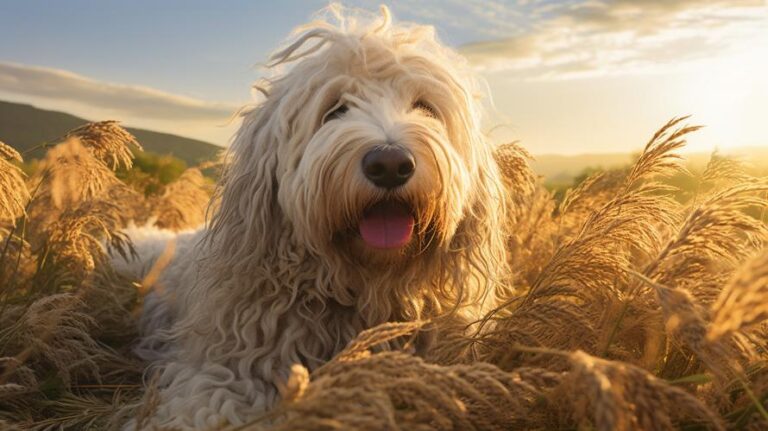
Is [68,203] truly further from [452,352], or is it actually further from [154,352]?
[452,352]

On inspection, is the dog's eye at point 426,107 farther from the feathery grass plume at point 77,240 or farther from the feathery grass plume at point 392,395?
the feathery grass plume at point 77,240

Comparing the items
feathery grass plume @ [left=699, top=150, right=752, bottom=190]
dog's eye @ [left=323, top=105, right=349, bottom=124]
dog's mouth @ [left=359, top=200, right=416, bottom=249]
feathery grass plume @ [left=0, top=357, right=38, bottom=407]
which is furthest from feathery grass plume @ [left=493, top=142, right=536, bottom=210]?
feathery grass plume @ [left=0, top=357, right=38, bottom=407]

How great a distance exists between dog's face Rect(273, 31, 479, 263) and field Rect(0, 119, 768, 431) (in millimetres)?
544

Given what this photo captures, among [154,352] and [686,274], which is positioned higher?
[686,274]

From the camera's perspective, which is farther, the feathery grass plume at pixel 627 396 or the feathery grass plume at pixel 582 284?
the feathery grass plume at pixel 582 284

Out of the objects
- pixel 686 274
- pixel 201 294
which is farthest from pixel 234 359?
pixel 686 274

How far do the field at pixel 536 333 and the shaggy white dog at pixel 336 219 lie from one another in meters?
0.30

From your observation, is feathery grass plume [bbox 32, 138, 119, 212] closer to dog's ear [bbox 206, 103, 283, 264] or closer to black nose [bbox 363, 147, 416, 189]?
dog's ear [bbox 206, 103, 283, 264]

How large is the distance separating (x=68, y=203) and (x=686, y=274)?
13.7 ft

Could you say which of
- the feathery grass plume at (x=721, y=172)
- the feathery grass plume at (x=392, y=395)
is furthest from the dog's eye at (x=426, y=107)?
the feathery grass plume at (x=721, y=172)

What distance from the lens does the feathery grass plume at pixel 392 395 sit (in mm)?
1849

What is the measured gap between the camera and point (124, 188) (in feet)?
18.2

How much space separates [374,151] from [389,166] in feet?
0.29

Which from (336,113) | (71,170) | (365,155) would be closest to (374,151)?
(365,155)
